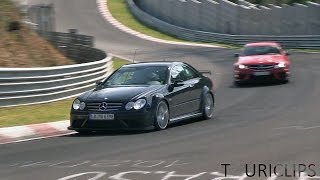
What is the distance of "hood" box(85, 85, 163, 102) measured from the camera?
1382cm

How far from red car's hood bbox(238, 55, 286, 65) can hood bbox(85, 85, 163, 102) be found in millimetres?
11181

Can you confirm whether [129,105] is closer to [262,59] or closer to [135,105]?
[135,105]

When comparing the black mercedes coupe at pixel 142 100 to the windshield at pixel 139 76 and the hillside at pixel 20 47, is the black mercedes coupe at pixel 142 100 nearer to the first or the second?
the windshield at pixel 139 76

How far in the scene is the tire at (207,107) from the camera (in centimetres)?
1603

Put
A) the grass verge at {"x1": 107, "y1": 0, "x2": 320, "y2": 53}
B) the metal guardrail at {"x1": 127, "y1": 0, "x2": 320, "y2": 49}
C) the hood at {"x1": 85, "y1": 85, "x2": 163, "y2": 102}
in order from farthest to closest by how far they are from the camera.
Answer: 1. the grass verge at {"x1": 107, "y1": 0, "x2": 320, "y2": 53}
2. the metal guardrail at {"x1": 127, "y1": 0, "x2": 320, "y2": 49}
3. the hood at {"x1": 85, "y1": 85, "x2": 163, "y2": 102}

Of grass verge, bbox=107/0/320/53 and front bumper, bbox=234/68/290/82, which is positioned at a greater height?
grass verge, bbox=107/0/320/53

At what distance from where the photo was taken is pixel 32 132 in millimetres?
14258

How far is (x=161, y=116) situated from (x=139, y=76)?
1249mm

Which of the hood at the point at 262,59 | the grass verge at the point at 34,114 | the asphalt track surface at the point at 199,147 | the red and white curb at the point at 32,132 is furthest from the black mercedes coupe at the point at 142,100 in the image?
the hood at the point at 262,59

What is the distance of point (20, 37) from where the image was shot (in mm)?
22875

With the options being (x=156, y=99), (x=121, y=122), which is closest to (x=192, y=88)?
(x=156, y=99)

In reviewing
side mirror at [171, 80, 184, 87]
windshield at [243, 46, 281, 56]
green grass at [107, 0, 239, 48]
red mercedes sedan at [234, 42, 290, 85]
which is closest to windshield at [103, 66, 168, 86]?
side mirror at [171, 80, 184, 87]

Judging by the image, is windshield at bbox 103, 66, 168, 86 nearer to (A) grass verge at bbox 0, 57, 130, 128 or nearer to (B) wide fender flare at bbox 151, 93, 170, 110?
(B) wide fender flare at bbox 151, 93, 170, 110

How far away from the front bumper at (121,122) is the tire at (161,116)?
0.14 meters
